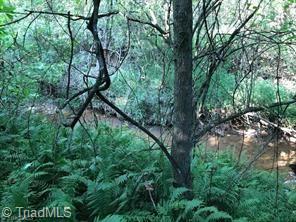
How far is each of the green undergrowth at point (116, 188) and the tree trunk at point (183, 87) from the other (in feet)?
1.01

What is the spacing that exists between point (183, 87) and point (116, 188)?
119 cm

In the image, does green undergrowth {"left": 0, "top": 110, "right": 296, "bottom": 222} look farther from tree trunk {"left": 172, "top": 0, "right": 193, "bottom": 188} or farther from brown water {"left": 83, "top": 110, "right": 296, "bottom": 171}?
brown water {"left": 83, "top": 110, "right": 296, "bottom": 171}

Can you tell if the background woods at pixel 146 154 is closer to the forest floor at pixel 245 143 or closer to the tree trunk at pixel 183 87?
the tree trunk at pixel 183 87

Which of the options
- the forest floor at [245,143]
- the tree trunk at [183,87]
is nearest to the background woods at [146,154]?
the tree trunk at [183,87]

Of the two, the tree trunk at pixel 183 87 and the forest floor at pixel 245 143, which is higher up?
the tree trunk at pixel 183 87

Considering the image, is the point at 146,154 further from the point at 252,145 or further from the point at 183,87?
the point at 252,145

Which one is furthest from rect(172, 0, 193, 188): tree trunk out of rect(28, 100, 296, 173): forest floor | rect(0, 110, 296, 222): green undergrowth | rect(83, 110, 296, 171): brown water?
rect(83, 110, 296, 171): brown water

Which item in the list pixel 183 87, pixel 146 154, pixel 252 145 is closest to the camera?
pixel 183 87

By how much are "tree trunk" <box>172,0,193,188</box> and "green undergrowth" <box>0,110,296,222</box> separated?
307 mm

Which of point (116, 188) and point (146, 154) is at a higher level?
point (146, 154)

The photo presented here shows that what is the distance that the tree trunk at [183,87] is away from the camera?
9.49 feet

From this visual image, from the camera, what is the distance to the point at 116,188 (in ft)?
11.0

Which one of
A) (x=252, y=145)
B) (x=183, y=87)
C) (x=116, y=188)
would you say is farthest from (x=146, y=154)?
(x=252, y=145)

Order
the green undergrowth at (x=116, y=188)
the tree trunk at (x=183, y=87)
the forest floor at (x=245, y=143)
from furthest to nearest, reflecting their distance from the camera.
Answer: the forest floor at (x=245, y=143) → the green undergrowth at (x=116, y=188) → the tree trunk at (x=183, y=87)
